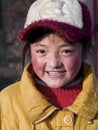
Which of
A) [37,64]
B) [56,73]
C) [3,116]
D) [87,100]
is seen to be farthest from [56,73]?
[3,116]

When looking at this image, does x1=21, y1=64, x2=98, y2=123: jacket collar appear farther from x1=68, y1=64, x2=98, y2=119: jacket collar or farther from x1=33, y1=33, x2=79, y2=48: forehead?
x1=33, y1=33, x2=79, y2=48: forehead

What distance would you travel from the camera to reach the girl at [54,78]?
2562 millimetres

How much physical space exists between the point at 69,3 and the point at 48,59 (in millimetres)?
305

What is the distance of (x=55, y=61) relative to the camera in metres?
2.56

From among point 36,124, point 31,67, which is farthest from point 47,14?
point 36,124

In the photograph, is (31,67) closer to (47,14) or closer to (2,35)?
(47,14)

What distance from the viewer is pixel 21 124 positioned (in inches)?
105

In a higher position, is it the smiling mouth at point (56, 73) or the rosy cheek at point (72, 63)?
the rosy cheek at point (72, 63)

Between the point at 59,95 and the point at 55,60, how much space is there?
9.0 inches

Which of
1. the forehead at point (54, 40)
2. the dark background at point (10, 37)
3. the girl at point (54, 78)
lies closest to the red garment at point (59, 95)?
the girl at point (54, 78)

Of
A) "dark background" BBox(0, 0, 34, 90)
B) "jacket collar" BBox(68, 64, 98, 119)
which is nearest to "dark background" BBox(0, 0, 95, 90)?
"dark background" BBox(0, 0, 34, 90)

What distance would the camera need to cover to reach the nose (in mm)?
2561

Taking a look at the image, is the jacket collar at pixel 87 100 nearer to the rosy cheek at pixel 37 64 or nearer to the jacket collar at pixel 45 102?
the jacket collar at pixel 45 102

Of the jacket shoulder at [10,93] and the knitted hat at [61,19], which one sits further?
the jacket shoulder at [10,93]
